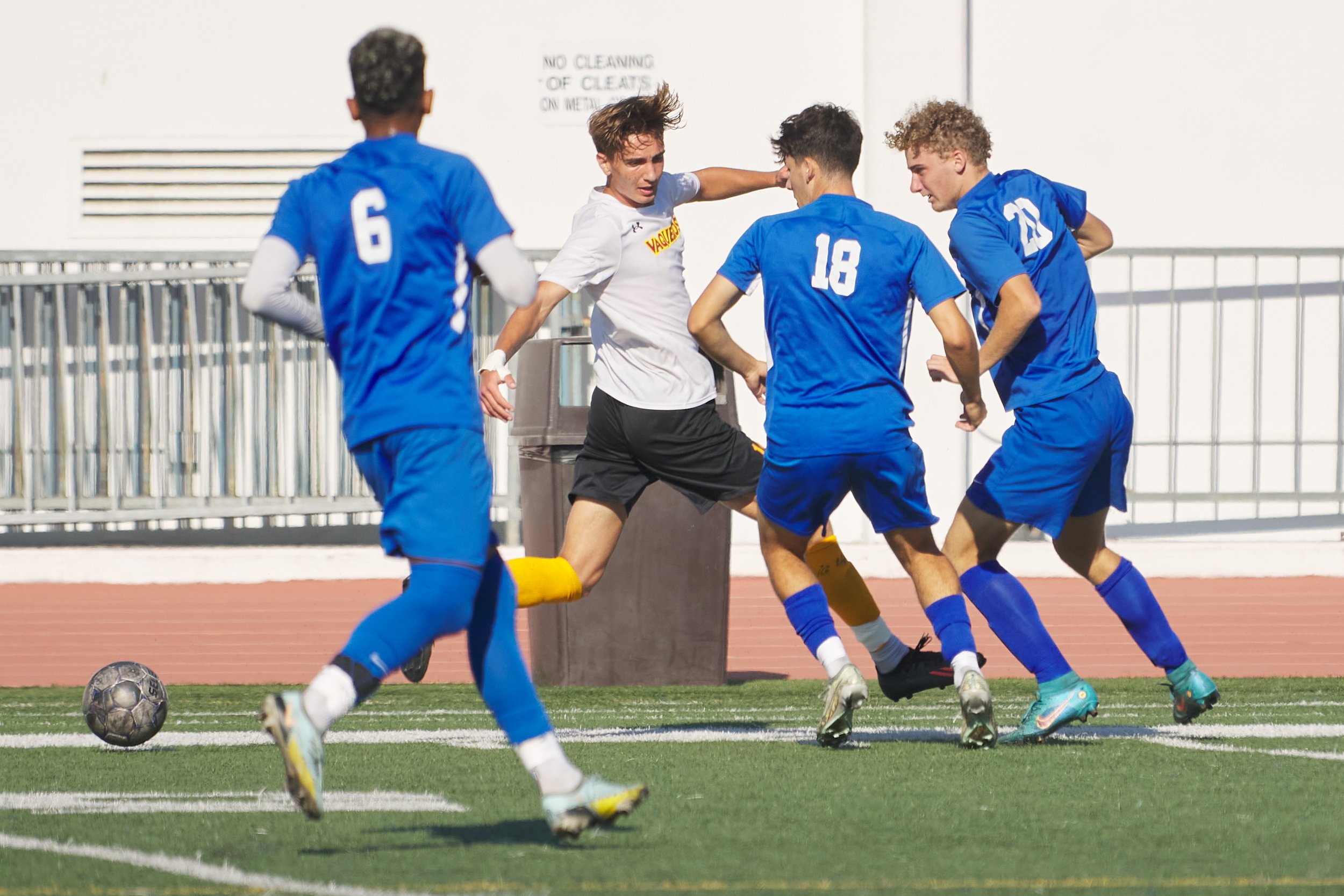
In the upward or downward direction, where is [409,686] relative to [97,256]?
downward

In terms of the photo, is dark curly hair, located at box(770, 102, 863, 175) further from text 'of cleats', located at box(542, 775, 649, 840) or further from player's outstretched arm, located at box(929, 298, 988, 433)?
text 'of cleats', located at box(542, 775, 649, 840)

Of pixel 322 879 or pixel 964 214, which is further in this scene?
pixel 964 214

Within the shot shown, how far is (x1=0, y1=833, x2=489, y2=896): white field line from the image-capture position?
11.4ft

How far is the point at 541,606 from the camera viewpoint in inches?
302

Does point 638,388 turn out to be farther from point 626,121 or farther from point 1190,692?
point 1190,692

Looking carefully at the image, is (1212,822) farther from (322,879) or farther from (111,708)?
(111,708)

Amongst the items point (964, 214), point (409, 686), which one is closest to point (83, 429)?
point (409, 686)

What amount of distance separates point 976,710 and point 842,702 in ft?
1.28

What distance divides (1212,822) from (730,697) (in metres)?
3.35

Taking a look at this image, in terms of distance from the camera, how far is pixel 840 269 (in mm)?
5609

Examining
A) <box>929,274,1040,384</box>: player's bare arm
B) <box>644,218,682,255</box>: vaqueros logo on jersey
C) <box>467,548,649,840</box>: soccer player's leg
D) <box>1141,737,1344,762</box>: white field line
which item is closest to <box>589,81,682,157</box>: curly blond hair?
<box>644,218,682,255</box>: vaqueros logo on jersey

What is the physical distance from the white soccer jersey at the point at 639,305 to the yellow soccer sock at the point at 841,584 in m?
0.66

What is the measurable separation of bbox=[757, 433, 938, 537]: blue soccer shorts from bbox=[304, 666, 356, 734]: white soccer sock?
2.16 meters

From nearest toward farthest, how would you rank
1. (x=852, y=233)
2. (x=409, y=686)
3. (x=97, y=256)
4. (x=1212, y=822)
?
(x=1212, y=822), (x=852, y=233), (x=409, y=686), (x=97, y=256)
